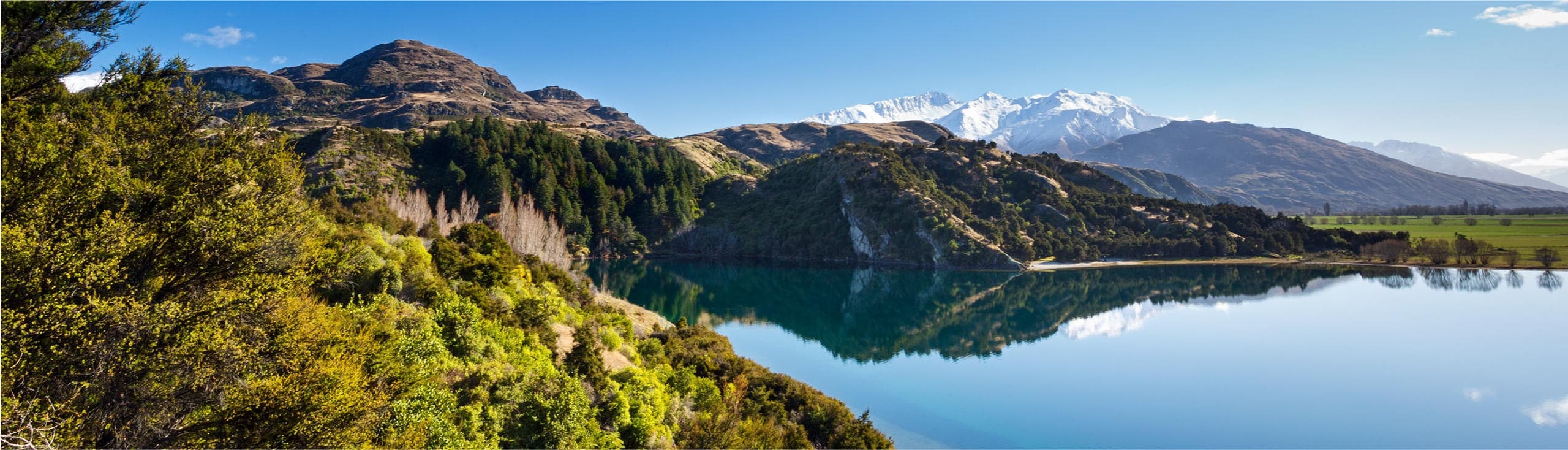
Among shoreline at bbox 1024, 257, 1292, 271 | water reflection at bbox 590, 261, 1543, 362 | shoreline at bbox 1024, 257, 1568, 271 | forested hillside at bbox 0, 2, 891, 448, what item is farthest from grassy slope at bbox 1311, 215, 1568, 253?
forested hillside at bbox 0, 2, 891, 448

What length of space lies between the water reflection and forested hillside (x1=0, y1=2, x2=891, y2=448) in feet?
92.5

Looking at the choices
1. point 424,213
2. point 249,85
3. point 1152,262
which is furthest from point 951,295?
point 249,85

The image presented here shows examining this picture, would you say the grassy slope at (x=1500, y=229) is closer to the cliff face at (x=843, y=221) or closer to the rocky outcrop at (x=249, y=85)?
the cliff face at (x=843, y=221)

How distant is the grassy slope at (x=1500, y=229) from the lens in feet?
302

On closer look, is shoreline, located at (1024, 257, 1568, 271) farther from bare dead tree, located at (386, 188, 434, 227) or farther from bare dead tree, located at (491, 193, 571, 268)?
bare dead tree, located at (386, 188, 434, 227)

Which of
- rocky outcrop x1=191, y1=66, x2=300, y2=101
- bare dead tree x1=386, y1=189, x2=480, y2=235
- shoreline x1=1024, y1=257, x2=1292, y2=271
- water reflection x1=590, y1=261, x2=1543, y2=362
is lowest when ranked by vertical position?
water reflection x1=590, y1=261, x2=1543, y2=362

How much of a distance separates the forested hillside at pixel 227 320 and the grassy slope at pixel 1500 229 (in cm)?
12524

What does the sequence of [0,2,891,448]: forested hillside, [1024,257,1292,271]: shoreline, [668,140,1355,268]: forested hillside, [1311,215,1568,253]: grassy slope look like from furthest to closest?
[668,140,1355,268]: forested hillside, [1024,257,1292,271]: shoreline, [1311,215,1568,253]: grassy slope, [0,2,891,448]: forested hillside

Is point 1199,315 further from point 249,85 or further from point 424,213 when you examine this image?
point 249,85

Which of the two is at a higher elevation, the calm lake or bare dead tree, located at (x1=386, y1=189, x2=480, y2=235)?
bare dead tree, located at (x1=386, y1=189, x2=480, y2=235)

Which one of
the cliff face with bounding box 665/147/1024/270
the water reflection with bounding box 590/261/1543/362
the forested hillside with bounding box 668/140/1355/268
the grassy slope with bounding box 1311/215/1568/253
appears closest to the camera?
the water reflection with bounding box 590/261/1543/362

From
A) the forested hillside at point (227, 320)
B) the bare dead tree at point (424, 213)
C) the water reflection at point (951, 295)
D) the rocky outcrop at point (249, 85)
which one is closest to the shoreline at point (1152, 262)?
the water reflection at point (951, 295)

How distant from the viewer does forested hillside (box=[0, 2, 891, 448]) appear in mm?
10195

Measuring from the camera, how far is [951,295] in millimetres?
71188
